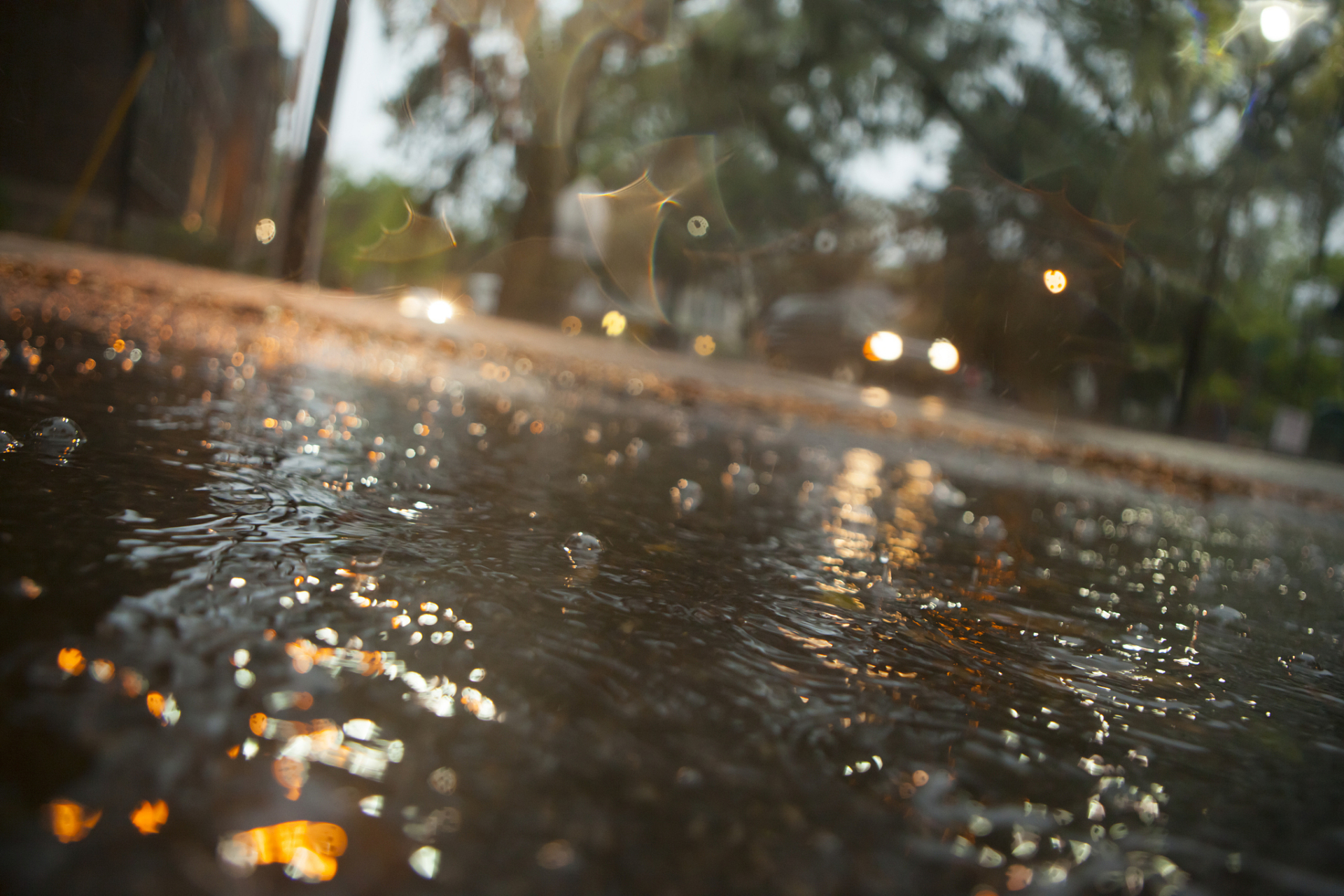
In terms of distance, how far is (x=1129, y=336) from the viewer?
14273 mm

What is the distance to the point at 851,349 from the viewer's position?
17.8 m

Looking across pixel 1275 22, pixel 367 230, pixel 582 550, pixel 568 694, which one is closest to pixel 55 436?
pixel 582 550

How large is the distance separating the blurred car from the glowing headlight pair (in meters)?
0.01

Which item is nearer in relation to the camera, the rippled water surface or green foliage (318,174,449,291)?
the rippled water surface

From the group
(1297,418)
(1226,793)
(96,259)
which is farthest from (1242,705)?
(1297,418)

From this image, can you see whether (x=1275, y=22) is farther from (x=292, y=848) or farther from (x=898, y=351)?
(x=292, y=848)

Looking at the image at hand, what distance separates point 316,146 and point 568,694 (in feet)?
33.7

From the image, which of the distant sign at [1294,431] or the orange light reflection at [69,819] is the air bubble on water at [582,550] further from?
the distant sign at [1294,431]

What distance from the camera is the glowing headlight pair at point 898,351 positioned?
58.1 ft

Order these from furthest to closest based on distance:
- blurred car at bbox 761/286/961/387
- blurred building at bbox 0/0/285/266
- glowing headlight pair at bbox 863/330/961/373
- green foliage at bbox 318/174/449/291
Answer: green foliage at bbox 318/174/449/291, blurred car at bbox 761/286/961/387, glowing headlight pair at bbox 863/330/961/373, blurred building at bbox 0/0/285/266

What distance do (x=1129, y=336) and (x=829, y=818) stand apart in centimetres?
1514

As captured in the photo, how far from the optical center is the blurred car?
58.6ft

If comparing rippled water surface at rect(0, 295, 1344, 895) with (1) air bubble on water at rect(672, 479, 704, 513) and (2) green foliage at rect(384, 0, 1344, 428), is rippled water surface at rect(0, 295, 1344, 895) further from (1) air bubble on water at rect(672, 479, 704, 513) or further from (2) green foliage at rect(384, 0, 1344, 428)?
(2) green foliage at rect(384, 0, 1344, 428)

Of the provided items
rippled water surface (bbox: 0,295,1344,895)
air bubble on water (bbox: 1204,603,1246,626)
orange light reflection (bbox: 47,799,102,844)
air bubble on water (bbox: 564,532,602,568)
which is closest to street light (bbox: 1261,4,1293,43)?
rippled water surface (bbox: 0,295,1344,895)
